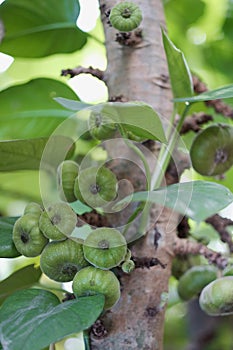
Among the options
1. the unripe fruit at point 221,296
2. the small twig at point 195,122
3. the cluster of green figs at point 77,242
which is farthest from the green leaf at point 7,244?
the small twig at point 195,122

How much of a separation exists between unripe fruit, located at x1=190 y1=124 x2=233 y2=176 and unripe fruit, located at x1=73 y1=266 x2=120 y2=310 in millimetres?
271

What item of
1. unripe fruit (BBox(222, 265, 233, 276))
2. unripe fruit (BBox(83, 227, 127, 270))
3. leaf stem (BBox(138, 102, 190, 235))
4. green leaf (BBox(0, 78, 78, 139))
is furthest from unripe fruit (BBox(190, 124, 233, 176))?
green leaf (BBox(0, 78, 78, 139))

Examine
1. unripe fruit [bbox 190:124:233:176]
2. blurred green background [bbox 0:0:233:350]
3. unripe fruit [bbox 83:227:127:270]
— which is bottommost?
blurred green background [bbox 0:0:233:350]

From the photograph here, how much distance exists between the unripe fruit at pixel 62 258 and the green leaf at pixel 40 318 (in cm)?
4

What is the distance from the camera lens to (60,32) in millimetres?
1187

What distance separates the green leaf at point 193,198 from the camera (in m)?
0.57

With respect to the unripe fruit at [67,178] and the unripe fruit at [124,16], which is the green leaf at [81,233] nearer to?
the unripe fruit at [67,178]

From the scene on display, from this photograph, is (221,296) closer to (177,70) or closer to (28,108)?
(177,70)

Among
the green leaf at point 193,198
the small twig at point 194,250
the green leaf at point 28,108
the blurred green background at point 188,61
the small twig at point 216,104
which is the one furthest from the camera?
the blurred green background at point 188,61

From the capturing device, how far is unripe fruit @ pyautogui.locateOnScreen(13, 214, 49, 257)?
71 centimetres

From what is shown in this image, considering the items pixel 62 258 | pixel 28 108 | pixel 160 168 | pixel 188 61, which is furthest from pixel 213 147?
pixel 188 61

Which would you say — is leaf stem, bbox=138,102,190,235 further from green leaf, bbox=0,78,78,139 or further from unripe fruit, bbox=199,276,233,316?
green leaf, bbox=0,78,78,139

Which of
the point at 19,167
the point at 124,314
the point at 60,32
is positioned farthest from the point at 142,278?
the point at 60,32

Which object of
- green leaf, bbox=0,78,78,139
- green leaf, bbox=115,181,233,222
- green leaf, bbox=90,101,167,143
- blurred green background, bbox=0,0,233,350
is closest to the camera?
green leaf, bbox=115,181,233,222
